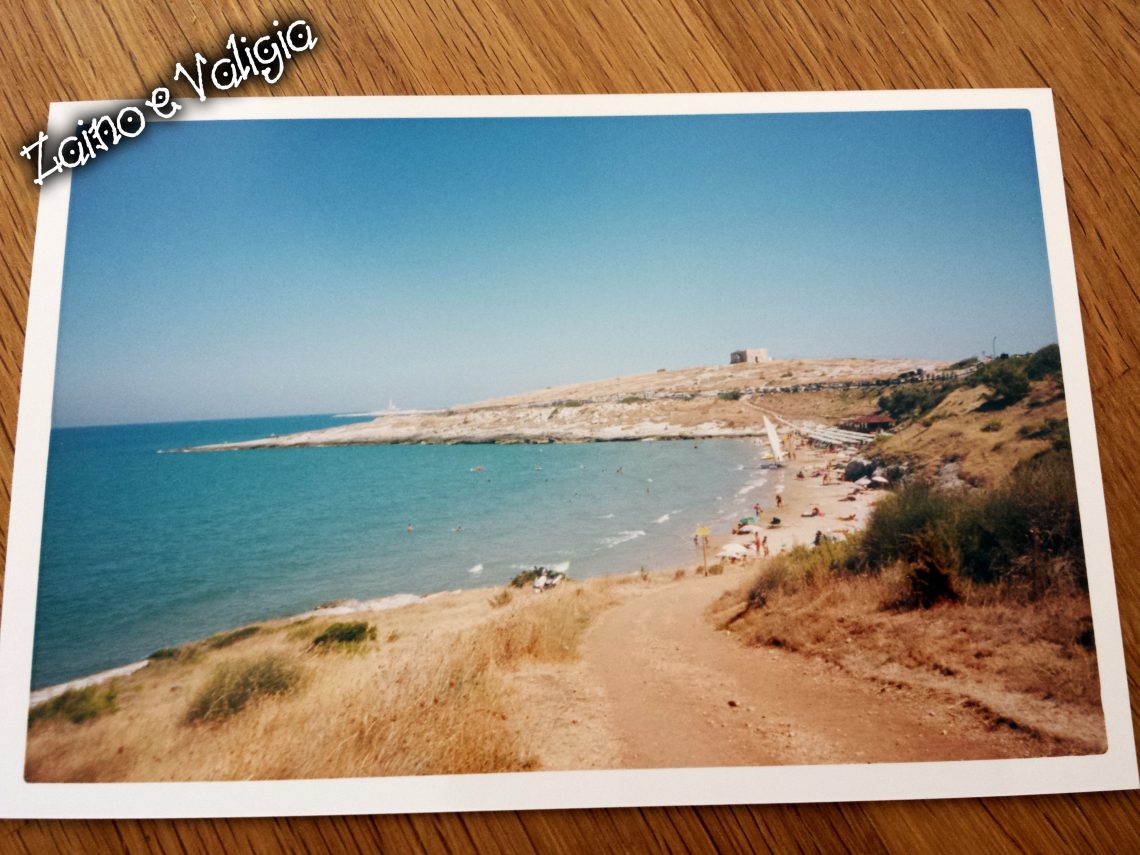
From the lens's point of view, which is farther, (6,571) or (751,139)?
(751,139)

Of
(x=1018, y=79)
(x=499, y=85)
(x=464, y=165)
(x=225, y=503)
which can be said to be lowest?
(x=225, y=503)

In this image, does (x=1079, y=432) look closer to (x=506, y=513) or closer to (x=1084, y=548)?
(x=1084, y=548)

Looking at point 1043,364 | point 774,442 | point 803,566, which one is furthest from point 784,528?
point 1043,364

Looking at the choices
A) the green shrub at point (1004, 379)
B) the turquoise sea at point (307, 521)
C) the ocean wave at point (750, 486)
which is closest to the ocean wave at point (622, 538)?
the turquoise sea at point (307, 521)

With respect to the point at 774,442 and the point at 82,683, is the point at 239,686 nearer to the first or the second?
the point at 82,683

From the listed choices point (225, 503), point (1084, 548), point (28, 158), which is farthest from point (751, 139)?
point (28, 158)

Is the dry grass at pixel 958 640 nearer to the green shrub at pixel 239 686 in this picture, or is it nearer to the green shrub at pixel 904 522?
the green shrub at pixel 904 522
